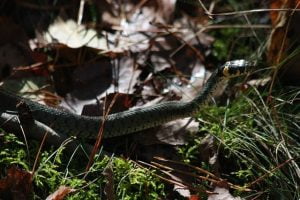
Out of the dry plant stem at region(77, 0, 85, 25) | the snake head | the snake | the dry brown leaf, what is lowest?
the dry brown leaf

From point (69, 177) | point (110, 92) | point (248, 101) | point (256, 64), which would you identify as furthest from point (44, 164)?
point (256, 64)

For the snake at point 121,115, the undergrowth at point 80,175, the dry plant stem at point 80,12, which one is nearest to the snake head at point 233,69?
the snake at point 121,115

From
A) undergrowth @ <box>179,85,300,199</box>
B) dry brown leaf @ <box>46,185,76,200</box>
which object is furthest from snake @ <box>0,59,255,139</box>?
dry brown leaf @ <box>46,185,76,200</box>

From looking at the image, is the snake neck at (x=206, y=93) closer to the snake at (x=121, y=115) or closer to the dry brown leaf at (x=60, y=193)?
the snake at (x=121, y=115)

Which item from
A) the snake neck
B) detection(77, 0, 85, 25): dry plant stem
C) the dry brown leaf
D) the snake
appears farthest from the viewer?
detection(77, 0, 85, 25): dry plant stem

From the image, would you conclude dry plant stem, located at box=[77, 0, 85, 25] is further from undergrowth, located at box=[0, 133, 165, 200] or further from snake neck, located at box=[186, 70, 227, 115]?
undergrowth, located at box=[0, 133, 165, 200]

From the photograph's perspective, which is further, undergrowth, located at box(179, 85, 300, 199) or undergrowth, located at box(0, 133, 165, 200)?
undergrowth, located at box(179, 85, 300, 199)

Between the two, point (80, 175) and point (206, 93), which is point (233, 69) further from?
point (80, 175)
